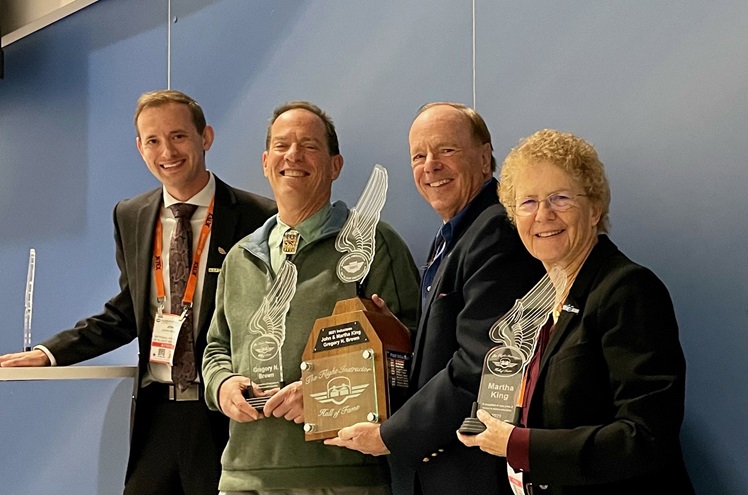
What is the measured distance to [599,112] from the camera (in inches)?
121

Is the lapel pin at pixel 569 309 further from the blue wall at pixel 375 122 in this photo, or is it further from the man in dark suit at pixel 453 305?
the blue wall at pixel 375 122

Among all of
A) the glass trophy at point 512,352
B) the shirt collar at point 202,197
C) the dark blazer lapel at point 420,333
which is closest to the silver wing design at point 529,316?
the glass trophy at point 512,352

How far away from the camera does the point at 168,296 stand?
3719 mm

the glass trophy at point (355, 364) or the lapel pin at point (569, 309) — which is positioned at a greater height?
the lapel pin at point (569, 309)

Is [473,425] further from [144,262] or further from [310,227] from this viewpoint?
[144,262]

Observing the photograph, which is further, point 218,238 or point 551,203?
point 218,238

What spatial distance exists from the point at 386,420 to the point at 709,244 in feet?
3.02

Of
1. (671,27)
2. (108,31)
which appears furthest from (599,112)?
(108,31)

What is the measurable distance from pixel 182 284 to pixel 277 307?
2.04ft

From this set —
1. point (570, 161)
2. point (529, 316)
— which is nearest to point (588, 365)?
point (529, 316)

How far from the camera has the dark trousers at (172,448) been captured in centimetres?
358

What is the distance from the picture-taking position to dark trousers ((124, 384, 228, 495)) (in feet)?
11.8

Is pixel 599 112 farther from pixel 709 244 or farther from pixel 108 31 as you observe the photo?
pixel 108 31

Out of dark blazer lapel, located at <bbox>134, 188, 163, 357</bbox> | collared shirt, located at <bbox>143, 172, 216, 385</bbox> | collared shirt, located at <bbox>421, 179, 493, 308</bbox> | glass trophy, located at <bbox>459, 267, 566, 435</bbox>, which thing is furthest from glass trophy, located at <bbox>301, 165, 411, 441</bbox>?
dark blazer lapel, located at <bbox>134, 188, 163, 357</bbox>
